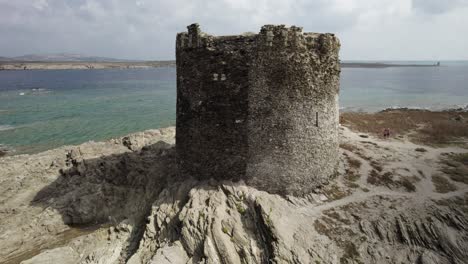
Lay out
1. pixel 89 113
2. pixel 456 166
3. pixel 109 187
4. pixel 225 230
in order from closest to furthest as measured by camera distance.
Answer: pixel 225 230
pixel 456 166
pixel 109 187
pixel 89 113

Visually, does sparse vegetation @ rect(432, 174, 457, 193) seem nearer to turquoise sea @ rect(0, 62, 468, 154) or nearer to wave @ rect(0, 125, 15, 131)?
turquoise sea @ rect(0, 62, 468, 154)

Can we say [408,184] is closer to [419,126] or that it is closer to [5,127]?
[419,126]

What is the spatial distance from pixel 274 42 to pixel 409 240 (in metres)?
11.4

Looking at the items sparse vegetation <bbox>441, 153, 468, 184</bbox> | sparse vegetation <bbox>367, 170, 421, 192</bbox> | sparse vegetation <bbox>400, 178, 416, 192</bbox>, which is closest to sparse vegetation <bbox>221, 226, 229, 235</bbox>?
sparse vegetation <bbox>367, 170, 421, 192</bbox>

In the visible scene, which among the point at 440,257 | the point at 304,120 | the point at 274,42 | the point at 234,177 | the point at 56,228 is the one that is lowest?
the point at 56,228

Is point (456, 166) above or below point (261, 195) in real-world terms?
above

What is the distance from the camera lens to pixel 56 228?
1895 centimetres

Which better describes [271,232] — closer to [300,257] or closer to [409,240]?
[300,257]

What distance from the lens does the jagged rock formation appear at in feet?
46.0

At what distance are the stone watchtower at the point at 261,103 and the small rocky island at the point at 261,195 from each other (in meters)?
0.05

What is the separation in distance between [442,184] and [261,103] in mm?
12520

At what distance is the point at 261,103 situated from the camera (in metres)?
15.7

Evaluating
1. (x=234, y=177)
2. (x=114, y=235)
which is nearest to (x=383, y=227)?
(x=234, y=177)

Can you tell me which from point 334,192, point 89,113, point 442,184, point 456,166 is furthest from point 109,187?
point 89,113
